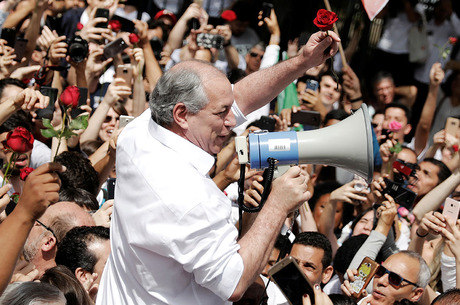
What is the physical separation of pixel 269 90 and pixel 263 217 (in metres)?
0.98

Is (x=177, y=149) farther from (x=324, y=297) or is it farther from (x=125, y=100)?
(x=125, y=100)

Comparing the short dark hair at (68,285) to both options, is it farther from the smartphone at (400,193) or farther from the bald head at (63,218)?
the smartphone at (400,193)

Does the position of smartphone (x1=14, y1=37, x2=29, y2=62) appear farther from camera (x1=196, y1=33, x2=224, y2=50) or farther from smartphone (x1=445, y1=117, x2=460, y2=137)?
smartphone (x1=445, y1=117, x2=460, y2=137)

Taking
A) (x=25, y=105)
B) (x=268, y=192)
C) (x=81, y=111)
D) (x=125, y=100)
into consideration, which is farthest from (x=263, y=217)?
(x=125, y=100)

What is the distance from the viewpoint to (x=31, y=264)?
354 centimetres

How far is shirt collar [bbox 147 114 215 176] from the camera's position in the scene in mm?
2693

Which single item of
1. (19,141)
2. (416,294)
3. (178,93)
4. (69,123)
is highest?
(178,93)

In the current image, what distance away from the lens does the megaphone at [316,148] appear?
2973 millimetres

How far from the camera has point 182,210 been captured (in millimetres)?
2488

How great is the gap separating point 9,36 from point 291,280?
15.8 ft

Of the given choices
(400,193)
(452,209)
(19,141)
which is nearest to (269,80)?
(19,141)

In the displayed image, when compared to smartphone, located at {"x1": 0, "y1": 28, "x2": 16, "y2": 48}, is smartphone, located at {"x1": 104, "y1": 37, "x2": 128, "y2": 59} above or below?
below

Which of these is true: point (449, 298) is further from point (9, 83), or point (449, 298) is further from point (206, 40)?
point (206, 40)

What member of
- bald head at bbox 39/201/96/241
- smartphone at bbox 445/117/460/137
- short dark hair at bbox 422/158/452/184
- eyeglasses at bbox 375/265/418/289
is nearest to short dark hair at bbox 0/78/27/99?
bald head at bbox 39/201/96/241
